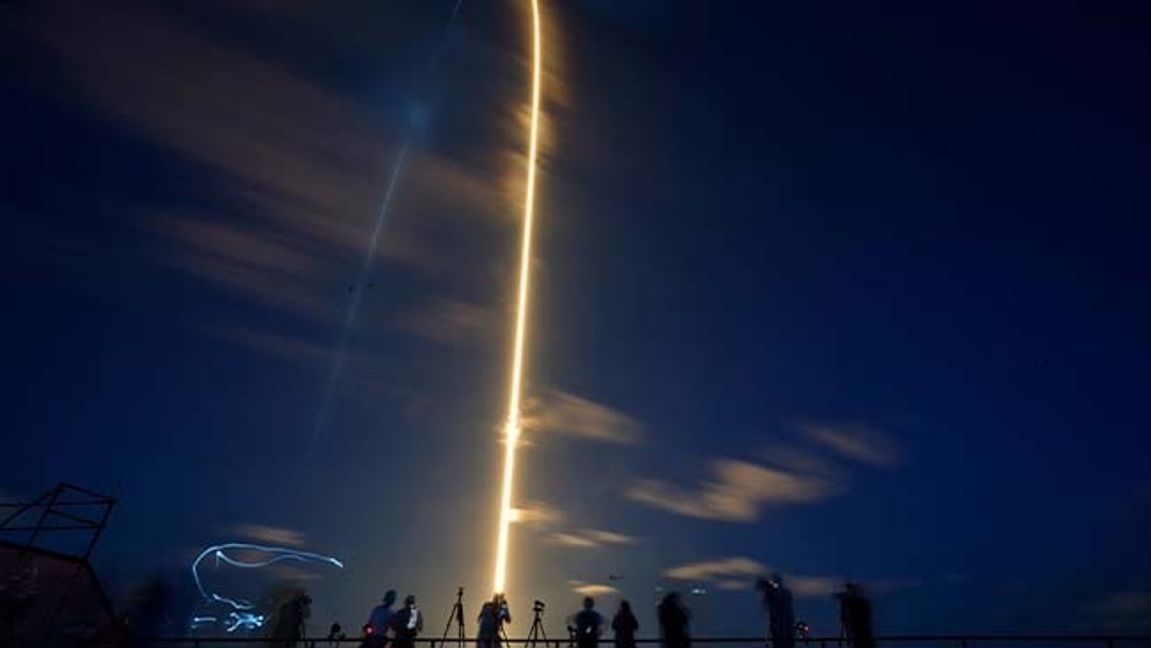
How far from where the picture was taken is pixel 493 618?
48.6 feet

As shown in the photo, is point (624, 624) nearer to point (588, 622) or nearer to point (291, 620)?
point (588, 622)

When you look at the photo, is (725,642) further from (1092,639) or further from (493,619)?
(1092,639)

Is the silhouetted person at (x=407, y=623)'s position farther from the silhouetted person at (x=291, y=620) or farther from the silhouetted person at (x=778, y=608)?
the silhouetted person at (x=778, y=608)

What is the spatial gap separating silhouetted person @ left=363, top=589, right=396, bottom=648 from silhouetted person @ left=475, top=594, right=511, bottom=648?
2019mm

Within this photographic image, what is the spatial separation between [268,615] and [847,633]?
12.3 metres

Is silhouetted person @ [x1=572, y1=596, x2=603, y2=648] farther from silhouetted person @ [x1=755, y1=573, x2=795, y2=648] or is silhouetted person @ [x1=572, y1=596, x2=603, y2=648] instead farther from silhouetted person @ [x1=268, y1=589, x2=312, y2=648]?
silhouetted person @ [x1=268, y1=589, x2=312, y2=648]

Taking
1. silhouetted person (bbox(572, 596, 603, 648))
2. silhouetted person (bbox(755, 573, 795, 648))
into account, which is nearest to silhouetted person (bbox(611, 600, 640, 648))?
silhouetted person (bbox(572, 596, 603, 648))

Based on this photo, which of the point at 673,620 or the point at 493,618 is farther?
the point at 493,618

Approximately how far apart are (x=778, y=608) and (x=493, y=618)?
19.7 ft

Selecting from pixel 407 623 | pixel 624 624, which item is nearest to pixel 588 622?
pixel 624 624

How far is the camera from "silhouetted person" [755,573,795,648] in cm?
1355

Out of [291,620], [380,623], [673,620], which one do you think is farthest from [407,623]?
[673,620]

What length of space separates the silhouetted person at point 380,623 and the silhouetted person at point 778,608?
7543mm

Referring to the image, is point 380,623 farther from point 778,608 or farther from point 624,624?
point 778,608
